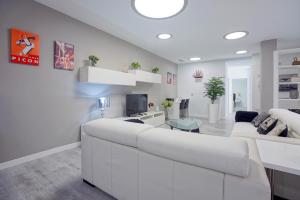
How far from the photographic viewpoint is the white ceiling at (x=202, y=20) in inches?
93.1

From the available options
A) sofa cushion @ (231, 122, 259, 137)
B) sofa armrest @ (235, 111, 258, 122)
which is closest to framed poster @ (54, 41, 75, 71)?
sofa cushion @ (231, 122, 259, 137)

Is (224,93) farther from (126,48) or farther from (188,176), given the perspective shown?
(188,176)

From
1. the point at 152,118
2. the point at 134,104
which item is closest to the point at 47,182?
the point at 134,104

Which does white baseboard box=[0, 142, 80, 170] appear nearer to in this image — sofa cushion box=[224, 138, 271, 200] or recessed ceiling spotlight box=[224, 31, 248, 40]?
sofa cushion box=[224, 138, 271, 200]

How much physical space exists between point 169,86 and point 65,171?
5.42m

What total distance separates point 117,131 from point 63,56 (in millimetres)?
2198

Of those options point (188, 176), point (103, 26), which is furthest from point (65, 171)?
point (103, 26)

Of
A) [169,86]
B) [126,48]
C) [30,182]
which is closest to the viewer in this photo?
[30,182]

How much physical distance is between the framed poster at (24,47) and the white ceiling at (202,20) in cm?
66

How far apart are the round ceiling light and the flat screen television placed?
83.9 inches

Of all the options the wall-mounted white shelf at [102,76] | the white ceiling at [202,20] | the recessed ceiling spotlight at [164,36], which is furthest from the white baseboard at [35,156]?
the recessed ceiling spotlight at [164,36]

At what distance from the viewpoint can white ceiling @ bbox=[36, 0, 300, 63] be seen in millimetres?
2365

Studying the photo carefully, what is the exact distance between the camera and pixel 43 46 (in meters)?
2.46

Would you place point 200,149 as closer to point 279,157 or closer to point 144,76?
point 279,157
